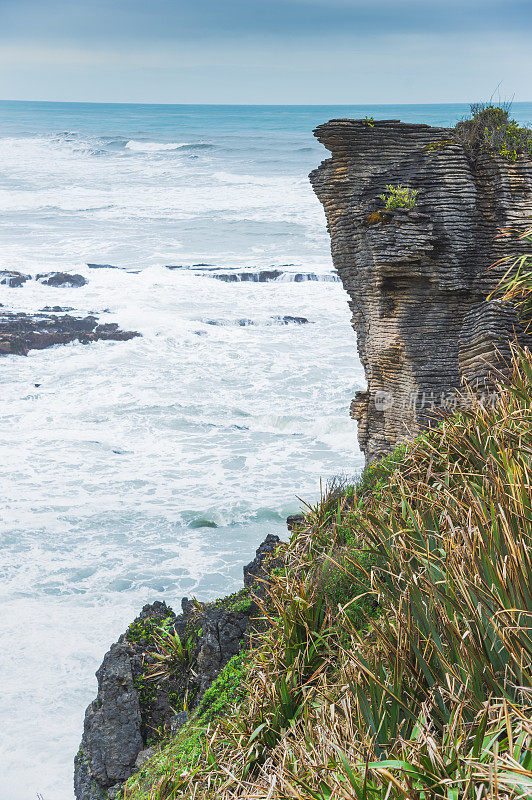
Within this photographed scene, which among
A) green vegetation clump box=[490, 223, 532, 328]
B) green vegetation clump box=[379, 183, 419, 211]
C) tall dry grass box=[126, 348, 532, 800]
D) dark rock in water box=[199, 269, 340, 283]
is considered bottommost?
tall dry grass box=[126, 348, 532, 800]

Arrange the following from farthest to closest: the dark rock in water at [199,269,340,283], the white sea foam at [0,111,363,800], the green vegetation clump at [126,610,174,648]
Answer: the dark rock in water at [199,269,340,283]
the white sea foam at [0,111,363,800]
the green vegetation clump at [126,610,174,648]

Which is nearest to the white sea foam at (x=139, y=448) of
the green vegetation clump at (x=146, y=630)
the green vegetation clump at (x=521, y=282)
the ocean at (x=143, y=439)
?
the ocean at (x=143, y=439)

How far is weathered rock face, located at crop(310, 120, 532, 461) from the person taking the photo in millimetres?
9500

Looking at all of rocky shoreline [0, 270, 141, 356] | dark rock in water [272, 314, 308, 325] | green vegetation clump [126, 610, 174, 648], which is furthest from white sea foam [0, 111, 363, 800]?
green vegetation clump [126, 610, 174, 648]

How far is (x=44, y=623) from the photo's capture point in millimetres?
9953

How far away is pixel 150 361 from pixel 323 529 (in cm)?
1513

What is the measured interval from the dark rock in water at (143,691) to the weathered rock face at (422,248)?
163 inches

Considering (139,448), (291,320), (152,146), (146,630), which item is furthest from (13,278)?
(152,146)

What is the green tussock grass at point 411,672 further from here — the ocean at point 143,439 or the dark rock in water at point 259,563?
the ocean at point 143,439

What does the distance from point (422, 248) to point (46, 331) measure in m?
16.1

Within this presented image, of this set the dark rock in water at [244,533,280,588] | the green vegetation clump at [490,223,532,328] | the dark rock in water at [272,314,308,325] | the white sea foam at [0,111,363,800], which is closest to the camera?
the green vegetation clump at [490,223,532,328]

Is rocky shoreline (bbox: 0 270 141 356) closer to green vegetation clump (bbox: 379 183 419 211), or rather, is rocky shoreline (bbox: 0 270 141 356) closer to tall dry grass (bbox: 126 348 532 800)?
green vegetation clump (bbox: 379 183 419 211)

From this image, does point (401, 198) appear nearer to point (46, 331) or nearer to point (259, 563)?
point (259, 563)

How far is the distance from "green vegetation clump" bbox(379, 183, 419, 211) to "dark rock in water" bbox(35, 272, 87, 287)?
70.1ft
